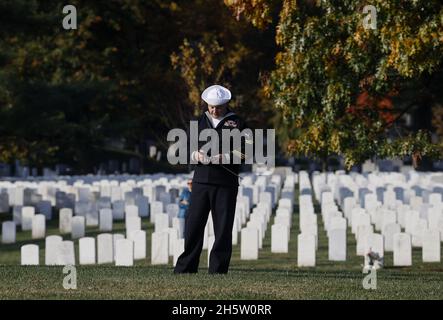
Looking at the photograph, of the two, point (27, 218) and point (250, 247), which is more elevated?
point (27, 218)

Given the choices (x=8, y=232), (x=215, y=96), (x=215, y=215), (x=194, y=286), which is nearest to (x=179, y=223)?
(x=8, y=232)

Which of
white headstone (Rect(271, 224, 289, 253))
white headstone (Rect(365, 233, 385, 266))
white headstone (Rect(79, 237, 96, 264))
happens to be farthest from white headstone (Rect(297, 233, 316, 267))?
white headstone (Rect(79, 237, 96, 264))

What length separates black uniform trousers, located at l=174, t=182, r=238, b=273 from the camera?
12.3 meters

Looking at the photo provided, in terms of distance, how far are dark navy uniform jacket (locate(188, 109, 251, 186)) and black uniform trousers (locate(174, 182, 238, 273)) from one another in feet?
0.20

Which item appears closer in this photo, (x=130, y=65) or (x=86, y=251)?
(x=86, y=251)

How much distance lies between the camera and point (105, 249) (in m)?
20.0

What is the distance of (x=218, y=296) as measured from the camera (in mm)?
10398

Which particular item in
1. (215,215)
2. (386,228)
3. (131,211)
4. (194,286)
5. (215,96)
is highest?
(215,96)

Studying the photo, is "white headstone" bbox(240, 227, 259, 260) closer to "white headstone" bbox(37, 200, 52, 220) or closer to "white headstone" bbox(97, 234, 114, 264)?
"white headstone" bbox(97, 234, 114, 264)

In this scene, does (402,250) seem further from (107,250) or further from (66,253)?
(66,253)

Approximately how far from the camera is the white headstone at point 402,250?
19500mm

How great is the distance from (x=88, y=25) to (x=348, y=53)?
3835cm

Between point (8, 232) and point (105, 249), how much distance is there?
522cm

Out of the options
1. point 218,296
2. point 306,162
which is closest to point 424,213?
point 218,296
